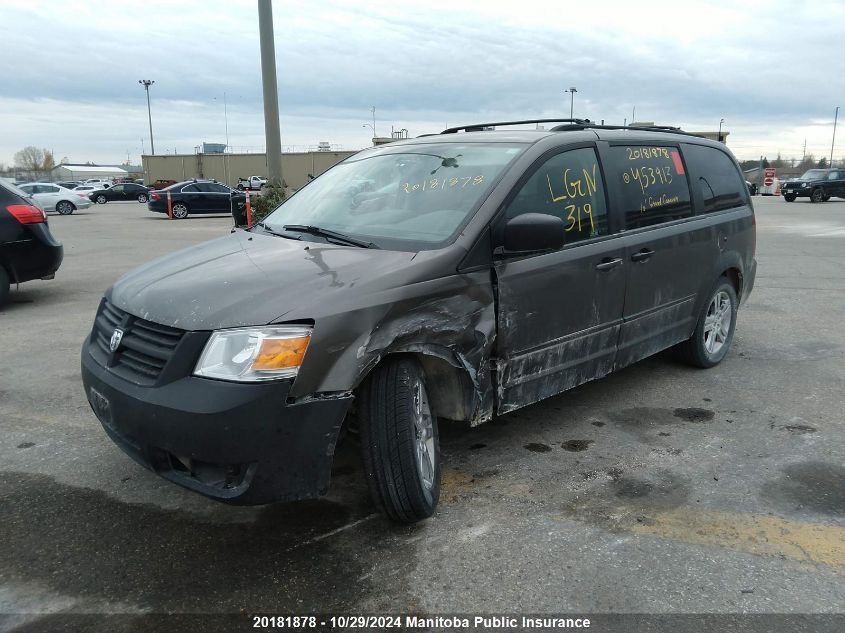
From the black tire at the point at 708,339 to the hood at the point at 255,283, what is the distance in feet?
9.64

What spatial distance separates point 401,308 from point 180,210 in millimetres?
24250

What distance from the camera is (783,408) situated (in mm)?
4539

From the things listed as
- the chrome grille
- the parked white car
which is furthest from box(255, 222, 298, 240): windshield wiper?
the parked white car

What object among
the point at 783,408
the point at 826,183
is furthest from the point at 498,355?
the point at 826,183

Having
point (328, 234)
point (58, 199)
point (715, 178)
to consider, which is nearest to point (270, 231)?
point (328, 234)

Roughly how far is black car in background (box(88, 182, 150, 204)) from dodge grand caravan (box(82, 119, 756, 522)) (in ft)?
149

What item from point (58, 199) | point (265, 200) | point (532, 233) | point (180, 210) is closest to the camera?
point (532, 233)

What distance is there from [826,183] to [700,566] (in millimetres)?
34564

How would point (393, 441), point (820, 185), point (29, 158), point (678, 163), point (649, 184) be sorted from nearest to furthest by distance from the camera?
point (393, 441), point (649, 184), point (678, 163), point (820, 185), point (29, 158)

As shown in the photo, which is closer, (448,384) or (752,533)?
(752,533)

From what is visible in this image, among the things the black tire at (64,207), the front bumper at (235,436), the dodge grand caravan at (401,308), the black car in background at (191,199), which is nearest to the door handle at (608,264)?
the dodge grand caravan at (401,308)

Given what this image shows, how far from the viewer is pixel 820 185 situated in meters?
31.8

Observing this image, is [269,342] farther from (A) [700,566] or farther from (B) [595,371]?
(B) [595,371]

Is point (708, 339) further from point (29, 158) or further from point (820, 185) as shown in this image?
point (29, 158)
